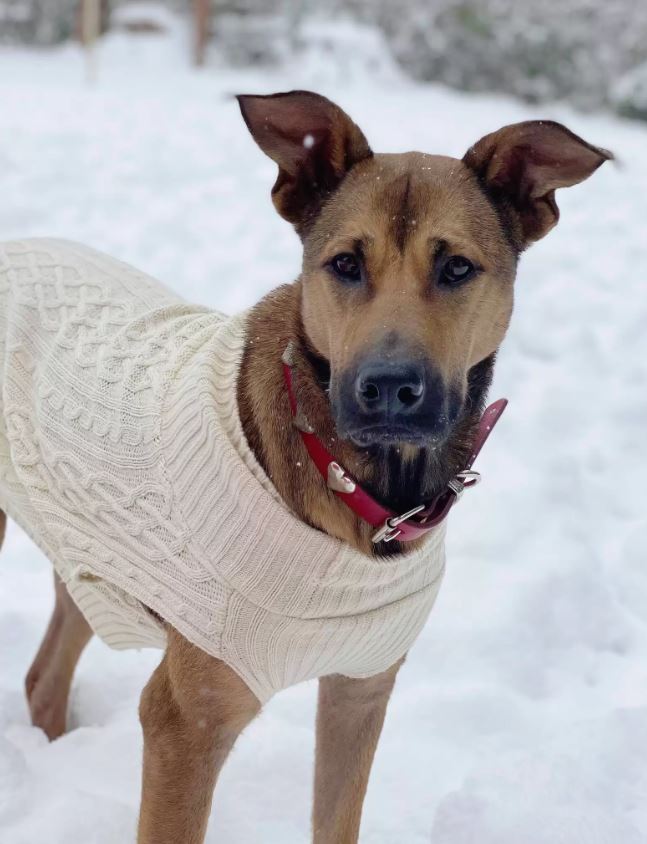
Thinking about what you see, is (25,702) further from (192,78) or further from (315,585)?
(192,78)

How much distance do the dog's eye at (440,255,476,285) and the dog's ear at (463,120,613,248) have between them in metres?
0.25

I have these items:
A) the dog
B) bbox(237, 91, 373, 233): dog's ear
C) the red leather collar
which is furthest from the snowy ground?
bbox(237, 91, 373, 233): dog's ear

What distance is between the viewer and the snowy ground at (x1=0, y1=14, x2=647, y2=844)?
2.83 metres

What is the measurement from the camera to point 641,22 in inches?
722

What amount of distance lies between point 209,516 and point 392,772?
1.37m

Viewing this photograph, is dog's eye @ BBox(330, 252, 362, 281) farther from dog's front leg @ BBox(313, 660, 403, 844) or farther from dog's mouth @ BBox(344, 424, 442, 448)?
dog's front leg @ BBox(313, 660, 403, 844)

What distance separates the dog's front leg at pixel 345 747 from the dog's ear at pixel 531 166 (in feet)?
4.08

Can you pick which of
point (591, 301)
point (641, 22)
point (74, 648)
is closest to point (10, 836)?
point (74, 648)

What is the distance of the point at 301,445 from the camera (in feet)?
7.18

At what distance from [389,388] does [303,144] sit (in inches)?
29.8

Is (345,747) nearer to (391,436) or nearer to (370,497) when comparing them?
(370,497)

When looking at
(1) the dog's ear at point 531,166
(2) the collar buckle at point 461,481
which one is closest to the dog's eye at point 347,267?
(1) the dog's ear at point 531,166

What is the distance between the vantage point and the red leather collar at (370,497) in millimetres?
2135

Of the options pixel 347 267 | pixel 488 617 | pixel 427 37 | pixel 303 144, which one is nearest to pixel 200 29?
pixel 427 37
